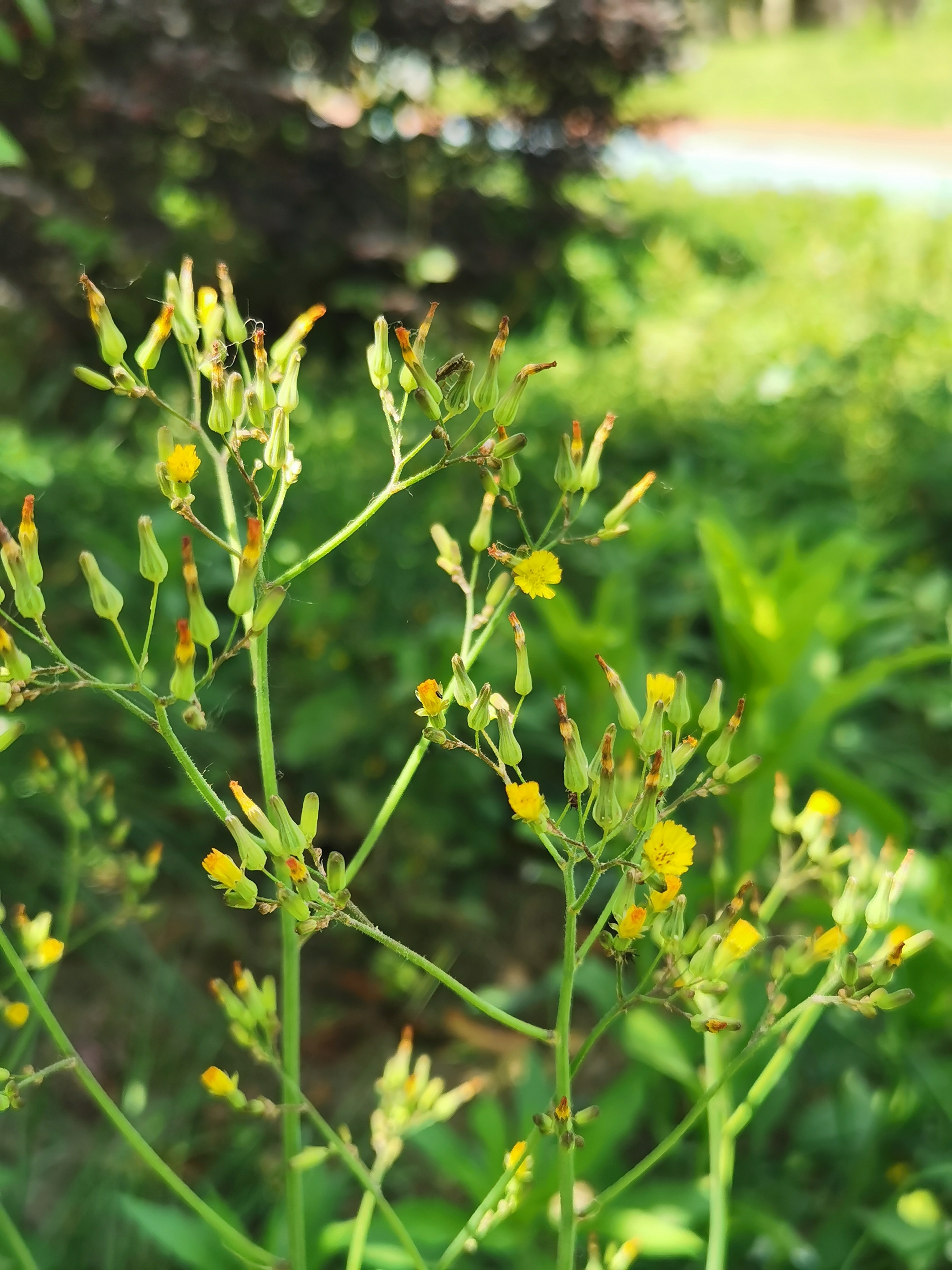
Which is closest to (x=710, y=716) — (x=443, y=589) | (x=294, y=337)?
(x=294, y=337)

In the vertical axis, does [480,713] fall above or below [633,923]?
above

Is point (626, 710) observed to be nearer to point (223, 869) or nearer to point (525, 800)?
point (525, 800)

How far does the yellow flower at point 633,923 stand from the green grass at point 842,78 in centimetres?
1176

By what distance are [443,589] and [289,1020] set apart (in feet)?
4.52

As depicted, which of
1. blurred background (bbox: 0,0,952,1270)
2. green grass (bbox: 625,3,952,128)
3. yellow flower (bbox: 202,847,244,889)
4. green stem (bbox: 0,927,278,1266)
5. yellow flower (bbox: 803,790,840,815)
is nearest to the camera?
yellow flower (bbox: 202,847,244,889)

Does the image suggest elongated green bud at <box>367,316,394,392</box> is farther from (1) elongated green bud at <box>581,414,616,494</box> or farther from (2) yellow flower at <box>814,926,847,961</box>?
(2) yellow flower at <box>814,926,847,961</box>

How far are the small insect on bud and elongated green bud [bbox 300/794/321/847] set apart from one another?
0.44 feet

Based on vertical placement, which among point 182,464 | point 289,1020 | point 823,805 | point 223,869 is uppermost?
point 182,464

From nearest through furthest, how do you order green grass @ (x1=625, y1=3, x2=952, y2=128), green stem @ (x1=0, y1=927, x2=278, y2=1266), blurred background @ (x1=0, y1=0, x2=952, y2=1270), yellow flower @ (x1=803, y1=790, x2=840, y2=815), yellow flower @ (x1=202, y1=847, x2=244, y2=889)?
yellow flower @ (x1=202, y1=847, x2=244, y2=889), green stem @ (x1=0, y1=927, x2=278, y2=1266), yellow flower @ (x1=803, y1=790, x2=840, y2=815), blurred background @ (x1=0, y1=0, x2=952, y2=1270), green grass @ (x1=625, y1=3, x2=952, y2=128)

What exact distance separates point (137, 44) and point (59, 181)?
1.80 feet

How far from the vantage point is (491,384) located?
0.87 metres

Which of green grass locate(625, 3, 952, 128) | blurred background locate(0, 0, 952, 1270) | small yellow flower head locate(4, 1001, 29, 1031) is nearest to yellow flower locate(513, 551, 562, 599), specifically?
blurred background locate(0, 0, 952, 1270)

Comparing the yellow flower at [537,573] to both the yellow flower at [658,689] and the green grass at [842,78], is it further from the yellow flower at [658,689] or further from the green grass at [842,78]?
the green grass at [842,78]

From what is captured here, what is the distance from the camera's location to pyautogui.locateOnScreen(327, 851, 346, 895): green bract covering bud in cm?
78
